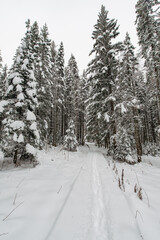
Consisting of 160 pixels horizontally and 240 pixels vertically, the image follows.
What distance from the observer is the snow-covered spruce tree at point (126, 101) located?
32.6 ft

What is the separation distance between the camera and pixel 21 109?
769 cm

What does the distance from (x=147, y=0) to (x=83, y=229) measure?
1833 centimetres

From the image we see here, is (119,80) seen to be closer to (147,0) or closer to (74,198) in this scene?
(147,0)

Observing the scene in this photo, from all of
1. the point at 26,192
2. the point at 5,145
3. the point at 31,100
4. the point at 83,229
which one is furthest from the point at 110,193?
the point at 31,100

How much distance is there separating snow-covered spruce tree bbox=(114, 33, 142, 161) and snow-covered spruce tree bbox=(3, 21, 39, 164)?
696 cm

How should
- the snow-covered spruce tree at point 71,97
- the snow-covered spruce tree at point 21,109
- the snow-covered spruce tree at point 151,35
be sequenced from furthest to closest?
the snow-covered spruce tree at point 71,97 < the snow-covered spruce tree at point 151,35 < the snow-covered spruce tree at point 21,109

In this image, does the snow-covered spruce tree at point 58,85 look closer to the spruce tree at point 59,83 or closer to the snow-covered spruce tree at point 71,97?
the spruce tree at point 59,83

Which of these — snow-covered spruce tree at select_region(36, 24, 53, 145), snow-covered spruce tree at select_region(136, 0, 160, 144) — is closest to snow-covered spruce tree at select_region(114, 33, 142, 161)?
snow-covered spruce tree at select_region(136, 0, 160, 144)

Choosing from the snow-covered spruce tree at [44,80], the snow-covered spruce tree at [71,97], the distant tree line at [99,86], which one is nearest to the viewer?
the distant tree line at [99,86]

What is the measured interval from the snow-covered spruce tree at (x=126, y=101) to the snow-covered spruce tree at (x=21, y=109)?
6.96m

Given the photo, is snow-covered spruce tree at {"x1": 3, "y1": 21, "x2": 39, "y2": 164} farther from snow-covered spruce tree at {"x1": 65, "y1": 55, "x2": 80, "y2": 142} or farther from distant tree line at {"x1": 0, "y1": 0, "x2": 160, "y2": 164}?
snow-covered spruce tree at {"x1": 65, "y1": 55, "x2": 80, "y2": 142}

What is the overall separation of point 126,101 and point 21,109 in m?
8.57

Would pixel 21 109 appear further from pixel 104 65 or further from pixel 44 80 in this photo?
pixel 104 65

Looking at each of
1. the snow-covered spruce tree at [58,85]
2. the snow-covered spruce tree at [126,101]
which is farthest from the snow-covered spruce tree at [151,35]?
the snow-covered spruce tree at [58,85]
